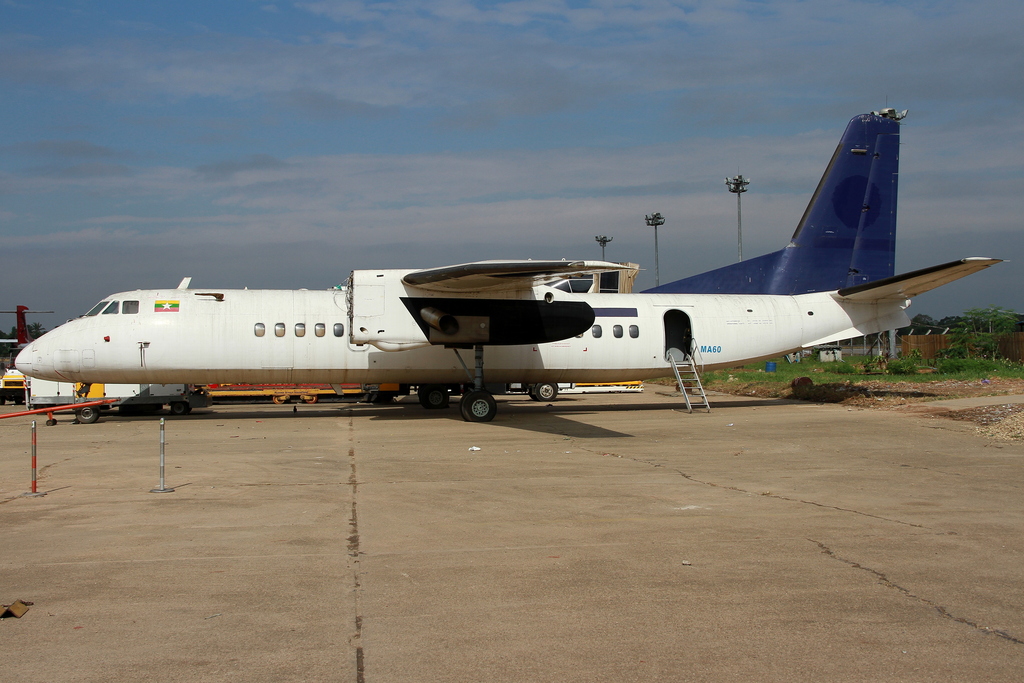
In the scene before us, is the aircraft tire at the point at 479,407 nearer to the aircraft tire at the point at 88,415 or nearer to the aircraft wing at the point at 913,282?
the aircraft tire at the point at 88,415

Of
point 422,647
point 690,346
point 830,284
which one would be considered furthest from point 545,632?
point 830,284

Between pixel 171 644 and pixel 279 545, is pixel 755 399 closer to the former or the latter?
pixel 279 545

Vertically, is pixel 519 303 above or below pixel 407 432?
above

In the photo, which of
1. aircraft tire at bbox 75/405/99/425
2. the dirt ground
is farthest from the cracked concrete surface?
aircraft tire at bbox 75/405/99/425

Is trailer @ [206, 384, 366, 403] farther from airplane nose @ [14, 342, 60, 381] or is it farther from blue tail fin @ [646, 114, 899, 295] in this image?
blue tail fin @ [646, 114, 899, 295]

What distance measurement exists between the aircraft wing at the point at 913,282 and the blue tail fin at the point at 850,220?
3.40ft

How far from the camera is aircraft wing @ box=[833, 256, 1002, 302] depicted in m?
17.5

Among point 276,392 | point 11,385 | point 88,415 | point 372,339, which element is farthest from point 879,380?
point 11,385

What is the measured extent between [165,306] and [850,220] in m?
18.9

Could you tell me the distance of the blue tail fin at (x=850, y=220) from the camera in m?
22.0

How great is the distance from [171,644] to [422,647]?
1.50 m

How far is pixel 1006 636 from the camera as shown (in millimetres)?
4555

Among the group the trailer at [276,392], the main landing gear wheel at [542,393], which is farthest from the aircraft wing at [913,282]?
the trailer at [276,392]

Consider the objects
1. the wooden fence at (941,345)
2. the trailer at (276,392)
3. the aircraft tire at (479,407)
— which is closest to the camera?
the aircraft tire at (479,407)
